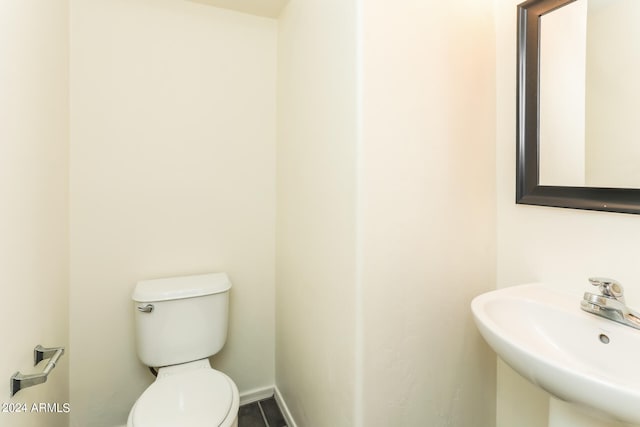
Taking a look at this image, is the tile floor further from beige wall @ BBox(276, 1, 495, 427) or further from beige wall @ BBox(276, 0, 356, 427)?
beige wall @ BBox(276, 1, 495, 427)

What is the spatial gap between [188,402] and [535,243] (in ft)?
4.71

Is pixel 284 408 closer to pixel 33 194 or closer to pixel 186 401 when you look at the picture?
pixel 186 401

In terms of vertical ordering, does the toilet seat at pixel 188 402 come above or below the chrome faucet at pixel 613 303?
below

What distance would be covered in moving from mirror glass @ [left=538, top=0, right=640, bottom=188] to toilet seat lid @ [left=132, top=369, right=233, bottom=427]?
1449 millimetres

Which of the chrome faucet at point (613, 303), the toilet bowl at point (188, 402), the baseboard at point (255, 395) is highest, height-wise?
the chrome faucet at point (613, 303)

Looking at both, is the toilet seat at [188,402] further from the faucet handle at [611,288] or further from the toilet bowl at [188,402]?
the faucet handle at [611,288]

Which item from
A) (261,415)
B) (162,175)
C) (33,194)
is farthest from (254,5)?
(261,415)

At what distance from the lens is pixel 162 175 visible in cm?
158

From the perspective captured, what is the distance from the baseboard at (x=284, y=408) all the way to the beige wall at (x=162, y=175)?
9 centimetres

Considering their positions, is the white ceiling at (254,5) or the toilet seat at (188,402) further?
the white ceiling at (254,5)

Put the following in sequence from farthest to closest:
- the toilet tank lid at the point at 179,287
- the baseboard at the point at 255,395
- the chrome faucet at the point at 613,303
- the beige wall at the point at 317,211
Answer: the baseboard at the point at 255,395
the toilet tank lid at the point at 179,287
the beige wall at the point at 317,211
the chrome faucet at the point at 613,303

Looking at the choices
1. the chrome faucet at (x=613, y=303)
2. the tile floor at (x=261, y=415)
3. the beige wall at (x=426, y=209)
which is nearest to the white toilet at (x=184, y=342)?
the tile floor at (x=261, y=415)

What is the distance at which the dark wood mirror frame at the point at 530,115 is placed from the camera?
1025mm

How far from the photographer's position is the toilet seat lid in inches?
42.6
